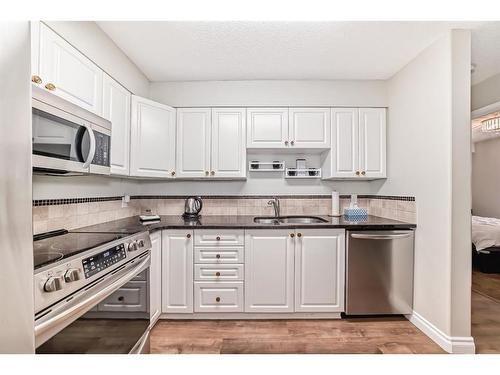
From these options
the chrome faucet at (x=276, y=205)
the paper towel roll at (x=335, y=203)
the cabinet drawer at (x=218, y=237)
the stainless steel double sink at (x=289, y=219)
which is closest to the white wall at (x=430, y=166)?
the paper towel roll at (x=335, y=203)

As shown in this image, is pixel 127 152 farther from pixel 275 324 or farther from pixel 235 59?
pixel 275 324

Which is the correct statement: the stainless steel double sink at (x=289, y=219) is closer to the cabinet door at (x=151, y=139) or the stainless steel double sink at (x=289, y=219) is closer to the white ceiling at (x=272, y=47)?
the cabinet door at (x=151, y=139)

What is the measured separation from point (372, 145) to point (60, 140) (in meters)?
2.69

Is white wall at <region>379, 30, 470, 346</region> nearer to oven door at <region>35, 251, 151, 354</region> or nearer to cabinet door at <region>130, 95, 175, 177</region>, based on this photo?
oven door at <region>35, 251, 151, 354</region>

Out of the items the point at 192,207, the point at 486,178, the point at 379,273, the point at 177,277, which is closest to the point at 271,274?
the point at 177,277

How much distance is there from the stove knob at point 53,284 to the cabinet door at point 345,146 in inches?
96.7

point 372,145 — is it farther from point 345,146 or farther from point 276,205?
point 276,205

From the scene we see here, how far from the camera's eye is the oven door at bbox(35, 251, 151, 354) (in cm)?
98

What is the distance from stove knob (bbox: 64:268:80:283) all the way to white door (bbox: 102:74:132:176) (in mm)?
1109

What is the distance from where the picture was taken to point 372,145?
2781 mm

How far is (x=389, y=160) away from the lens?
109 inches

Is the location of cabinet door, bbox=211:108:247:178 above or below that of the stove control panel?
above

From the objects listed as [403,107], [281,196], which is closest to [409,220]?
[403,107]

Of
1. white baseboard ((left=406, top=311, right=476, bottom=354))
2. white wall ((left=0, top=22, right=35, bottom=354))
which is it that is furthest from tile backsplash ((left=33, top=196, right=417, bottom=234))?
white wall ((left=0, top=22, right=35, bottom=354))
